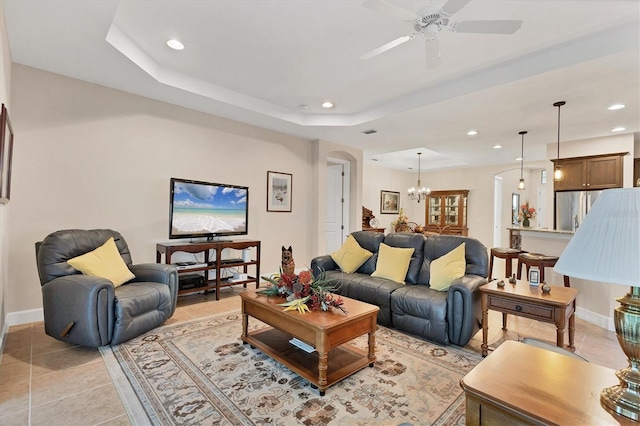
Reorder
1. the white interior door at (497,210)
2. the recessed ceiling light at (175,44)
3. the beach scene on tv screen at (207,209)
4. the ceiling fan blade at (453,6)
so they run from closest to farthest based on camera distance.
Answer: the ceiling fan blade at (453,6)
the recessed ceiling light at (175,44)
the beach scene on tv screen at (207,209)
the white interior door at (497,210)

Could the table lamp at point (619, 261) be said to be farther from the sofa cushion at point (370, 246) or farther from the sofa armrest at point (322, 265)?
the sofa armrest at point (322, 265)

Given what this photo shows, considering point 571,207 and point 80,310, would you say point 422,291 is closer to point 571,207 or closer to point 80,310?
point 80,310

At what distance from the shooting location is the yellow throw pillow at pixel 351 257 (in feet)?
12.8

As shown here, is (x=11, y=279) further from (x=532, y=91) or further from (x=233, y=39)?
(x=532, y=91)

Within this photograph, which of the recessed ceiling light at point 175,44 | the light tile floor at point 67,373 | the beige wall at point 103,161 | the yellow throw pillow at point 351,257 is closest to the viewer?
the light tile floor at point 67,373

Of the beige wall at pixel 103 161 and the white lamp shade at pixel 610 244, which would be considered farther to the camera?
the beige wall at pixel 103 161

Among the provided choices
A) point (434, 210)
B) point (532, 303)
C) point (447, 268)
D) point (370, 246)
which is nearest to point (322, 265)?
point (370, 246)

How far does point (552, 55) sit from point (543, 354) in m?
3.00

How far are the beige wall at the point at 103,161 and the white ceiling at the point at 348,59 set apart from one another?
249 mm

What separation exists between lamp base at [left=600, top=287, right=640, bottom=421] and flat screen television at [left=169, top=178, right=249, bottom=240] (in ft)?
13.7

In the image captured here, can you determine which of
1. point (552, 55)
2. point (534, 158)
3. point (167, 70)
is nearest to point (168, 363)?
point (167, 70)

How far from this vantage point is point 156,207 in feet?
13.2

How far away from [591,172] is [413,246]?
4068mm

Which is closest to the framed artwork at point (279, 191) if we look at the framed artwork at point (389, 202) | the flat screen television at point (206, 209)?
the flat screen television at point (206, 209)
